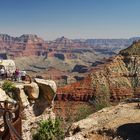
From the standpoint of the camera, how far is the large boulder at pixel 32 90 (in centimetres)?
3878

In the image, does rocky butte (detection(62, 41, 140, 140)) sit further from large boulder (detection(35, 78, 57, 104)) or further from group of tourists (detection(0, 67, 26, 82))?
group of tourists (detection(0, 67, 26, 82))

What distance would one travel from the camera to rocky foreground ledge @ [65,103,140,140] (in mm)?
32969

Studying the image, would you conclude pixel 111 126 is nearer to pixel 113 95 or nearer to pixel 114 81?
pixel 113 95

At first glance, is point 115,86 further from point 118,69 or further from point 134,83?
point 118,69

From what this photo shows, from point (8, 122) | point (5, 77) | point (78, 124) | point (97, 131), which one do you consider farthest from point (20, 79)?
point (8, 122)

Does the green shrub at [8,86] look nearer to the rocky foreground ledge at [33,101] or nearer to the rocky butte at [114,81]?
the rocky foreground ledge at [33,101]

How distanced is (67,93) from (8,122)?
4906 inches

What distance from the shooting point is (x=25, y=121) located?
126ft

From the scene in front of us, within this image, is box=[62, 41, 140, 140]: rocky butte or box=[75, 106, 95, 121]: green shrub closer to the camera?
box=[62, 41, 140, 140]: rocky butte

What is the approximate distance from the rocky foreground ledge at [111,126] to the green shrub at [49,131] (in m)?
3.79

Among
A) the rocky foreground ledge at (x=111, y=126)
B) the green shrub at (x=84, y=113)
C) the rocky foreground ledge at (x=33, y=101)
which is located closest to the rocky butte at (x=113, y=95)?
the rocky foreground ledge at (x=111, y=126)

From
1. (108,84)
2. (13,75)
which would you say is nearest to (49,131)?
(13,75)

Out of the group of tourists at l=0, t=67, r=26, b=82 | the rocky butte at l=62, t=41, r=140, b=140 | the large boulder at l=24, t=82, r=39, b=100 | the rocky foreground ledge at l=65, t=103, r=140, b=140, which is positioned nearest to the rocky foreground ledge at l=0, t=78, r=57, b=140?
the large boulder at l=24, t=82, r=39, b=100

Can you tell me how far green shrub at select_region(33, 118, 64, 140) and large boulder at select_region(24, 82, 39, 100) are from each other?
2901 mm
